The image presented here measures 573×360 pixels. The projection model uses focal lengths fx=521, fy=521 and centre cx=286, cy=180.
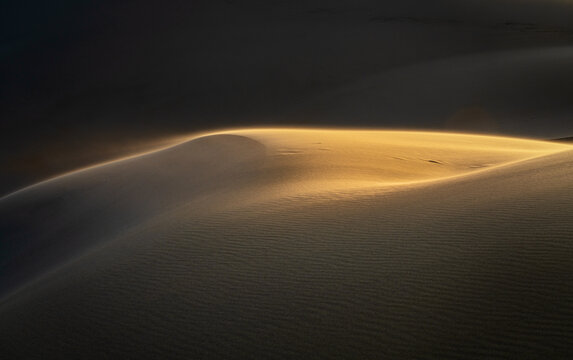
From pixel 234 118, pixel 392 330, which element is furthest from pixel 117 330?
pixel 234 118

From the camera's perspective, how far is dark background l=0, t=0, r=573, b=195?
1482 cm

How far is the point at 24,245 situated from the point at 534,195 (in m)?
5.45

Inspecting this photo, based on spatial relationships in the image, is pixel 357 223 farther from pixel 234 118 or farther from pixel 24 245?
pixel 234 118

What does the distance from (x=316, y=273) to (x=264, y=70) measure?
55.5 ft

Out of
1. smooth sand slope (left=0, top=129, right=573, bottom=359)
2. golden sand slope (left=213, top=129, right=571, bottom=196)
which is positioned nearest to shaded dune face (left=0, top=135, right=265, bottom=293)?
smooth sand slope (left=0, top=129, right=573, bottom=359)

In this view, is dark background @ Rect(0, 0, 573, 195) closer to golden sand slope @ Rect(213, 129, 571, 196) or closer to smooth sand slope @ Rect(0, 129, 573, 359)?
golden sand slope @ Rect(213, 129, 571, 196)

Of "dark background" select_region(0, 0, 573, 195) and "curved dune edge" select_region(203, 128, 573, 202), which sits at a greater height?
"dark background" select_region(0, 0, 573, 195)

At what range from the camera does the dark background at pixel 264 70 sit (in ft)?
48.6

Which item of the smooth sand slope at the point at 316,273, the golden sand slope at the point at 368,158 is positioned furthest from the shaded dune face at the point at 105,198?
the golden sand slope at the point at 368,158

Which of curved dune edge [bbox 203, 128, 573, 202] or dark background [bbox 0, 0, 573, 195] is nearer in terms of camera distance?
curved dune edge [bbox 203, 128, 573, 202]

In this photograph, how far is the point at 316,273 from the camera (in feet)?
10.7

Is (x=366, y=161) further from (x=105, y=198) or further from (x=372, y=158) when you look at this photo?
(x=105, y=198)

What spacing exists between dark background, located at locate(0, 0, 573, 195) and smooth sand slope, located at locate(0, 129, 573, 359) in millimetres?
8959

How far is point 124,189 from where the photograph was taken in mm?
6934
